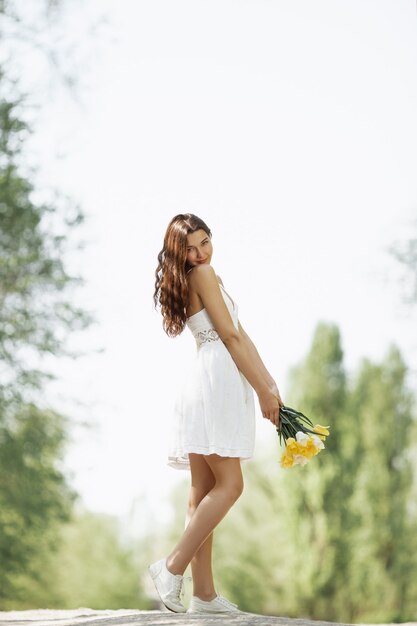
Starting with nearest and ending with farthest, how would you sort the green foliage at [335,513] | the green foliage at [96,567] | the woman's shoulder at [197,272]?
the woman's shoulder at [197,272] < the green foliage at [335,513] < the green foliage at [96,567]

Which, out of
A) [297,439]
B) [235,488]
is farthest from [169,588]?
[297,439]

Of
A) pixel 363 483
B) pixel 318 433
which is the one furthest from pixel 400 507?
pixel 318 433

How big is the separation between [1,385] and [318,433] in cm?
959

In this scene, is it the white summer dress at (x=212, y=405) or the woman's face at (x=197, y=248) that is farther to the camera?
the woman's face at (x=197, y=248)

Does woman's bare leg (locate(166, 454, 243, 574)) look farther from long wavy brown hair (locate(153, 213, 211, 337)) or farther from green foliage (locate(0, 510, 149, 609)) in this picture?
green foliage (locate(0, 510, 149, 609))

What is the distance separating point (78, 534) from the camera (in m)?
29.5

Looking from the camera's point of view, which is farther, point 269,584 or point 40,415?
point 269,584

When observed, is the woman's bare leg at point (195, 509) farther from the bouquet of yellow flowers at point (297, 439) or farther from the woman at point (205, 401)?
the bouquet of yellow flowers at point (297, 439)

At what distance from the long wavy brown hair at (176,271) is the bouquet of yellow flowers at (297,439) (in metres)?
0.75

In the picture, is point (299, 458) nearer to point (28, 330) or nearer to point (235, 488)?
point (235, 488)

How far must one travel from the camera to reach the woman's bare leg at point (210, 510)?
4699 mm

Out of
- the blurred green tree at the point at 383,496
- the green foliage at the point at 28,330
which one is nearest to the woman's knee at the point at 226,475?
the green foliage at the point at 28,330

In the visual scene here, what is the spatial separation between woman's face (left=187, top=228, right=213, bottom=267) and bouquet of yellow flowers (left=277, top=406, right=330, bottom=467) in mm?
897

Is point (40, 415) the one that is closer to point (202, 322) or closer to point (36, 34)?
point (36, 34)
